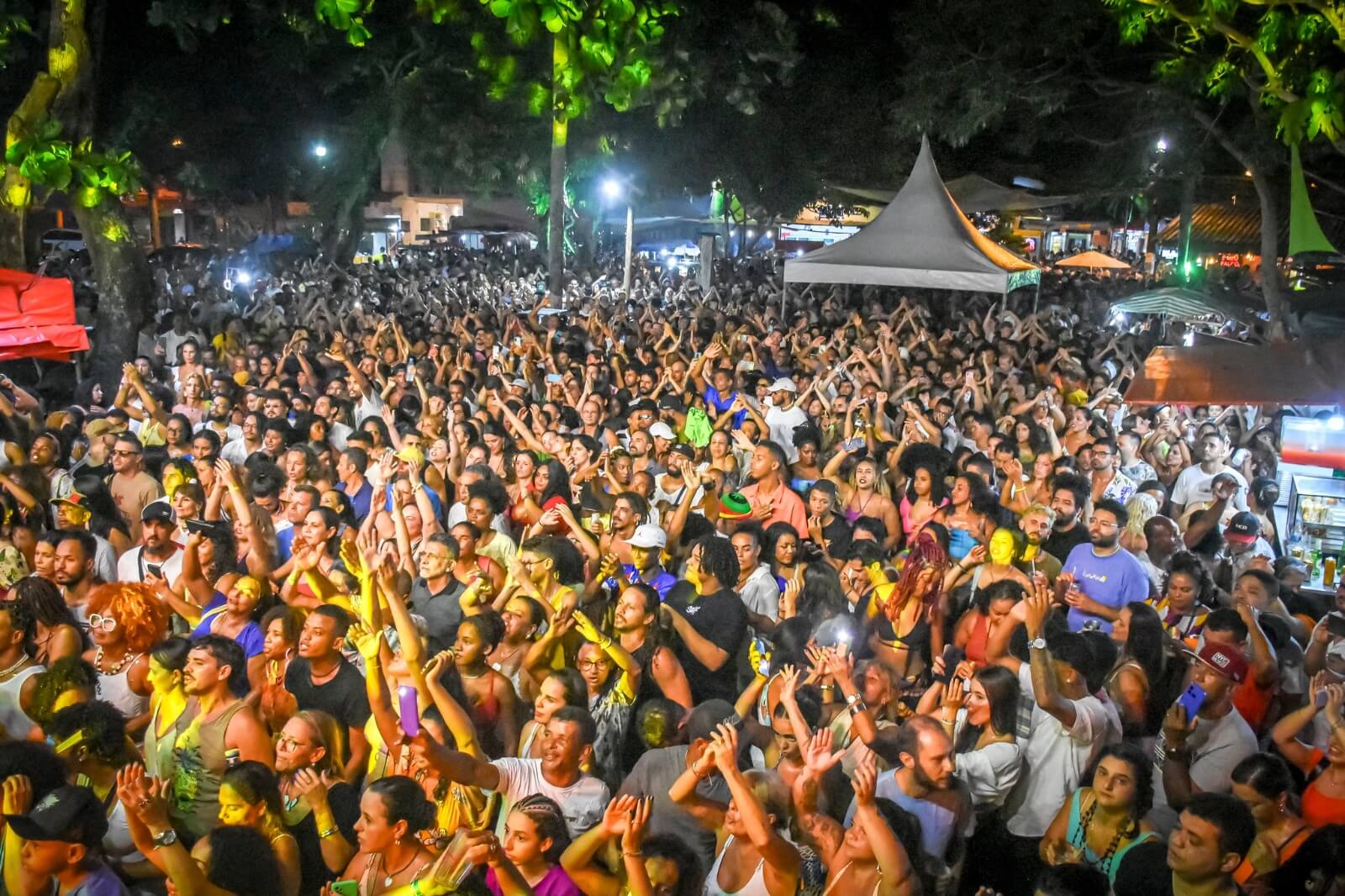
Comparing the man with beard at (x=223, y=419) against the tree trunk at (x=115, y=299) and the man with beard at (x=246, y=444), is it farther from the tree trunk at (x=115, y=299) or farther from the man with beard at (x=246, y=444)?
the tree trunk at (x=115, y=299)

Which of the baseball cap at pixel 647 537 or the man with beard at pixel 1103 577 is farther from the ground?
the baseball cap at pixel 647 537

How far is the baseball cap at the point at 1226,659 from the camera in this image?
4.46 m

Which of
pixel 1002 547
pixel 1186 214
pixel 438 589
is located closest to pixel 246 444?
pixel 438 589

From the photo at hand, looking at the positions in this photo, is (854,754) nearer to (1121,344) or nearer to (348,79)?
(1121,344)

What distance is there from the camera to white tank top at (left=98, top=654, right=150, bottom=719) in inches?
177

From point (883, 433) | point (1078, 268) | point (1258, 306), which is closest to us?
point (883, 433)

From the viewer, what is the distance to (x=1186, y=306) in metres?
13.4

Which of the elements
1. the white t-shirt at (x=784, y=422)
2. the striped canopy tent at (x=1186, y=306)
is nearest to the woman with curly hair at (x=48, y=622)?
the white t-shirt at (x=784, y=422)

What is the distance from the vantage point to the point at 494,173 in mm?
24453

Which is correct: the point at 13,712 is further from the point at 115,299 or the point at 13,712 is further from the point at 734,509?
the point at 115,299

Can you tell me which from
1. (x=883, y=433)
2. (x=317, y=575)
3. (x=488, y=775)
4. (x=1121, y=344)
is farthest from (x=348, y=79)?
(x=488, y=775)

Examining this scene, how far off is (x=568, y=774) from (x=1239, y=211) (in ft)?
97.9

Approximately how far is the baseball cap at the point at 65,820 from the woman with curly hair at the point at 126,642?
111 cm

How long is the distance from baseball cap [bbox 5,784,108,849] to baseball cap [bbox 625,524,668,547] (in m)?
2.84
